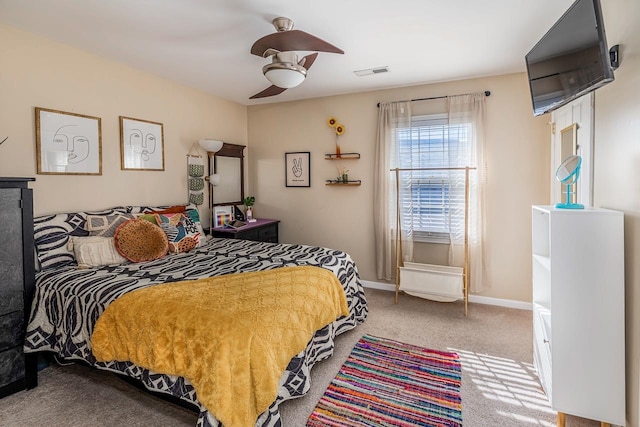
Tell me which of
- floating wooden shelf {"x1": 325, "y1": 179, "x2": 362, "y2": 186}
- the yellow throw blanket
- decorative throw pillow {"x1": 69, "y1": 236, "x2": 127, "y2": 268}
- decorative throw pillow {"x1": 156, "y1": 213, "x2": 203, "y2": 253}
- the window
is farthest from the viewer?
floating wooden shelf {"x1": 325, "y1": 179, "x2": 362, "y2": 186}

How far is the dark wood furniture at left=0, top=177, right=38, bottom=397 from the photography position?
205 centimetres

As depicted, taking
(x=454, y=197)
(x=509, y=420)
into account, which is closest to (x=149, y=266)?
(x=509, y=420)

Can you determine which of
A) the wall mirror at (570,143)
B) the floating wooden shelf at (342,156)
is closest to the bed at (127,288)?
the floating wooden shelf at (342,156)

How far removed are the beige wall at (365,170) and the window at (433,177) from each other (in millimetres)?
260

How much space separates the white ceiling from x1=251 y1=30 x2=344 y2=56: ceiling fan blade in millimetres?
271

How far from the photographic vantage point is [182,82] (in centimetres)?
374

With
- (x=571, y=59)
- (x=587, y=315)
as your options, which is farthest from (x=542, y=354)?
(x=571, y=59)

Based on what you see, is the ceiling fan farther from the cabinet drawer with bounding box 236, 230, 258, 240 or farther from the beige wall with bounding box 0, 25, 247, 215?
the cabinet drawer with bounding box 236, 230, 258, 240

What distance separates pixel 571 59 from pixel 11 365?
3.99 metres

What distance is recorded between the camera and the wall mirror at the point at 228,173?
4.30 m

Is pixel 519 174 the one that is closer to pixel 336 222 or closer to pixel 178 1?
pixel 336 222

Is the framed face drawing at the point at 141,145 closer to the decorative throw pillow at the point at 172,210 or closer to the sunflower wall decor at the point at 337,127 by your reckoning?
the decorative throw pillow at the point at 172,210

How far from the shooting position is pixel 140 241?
2.78 meters

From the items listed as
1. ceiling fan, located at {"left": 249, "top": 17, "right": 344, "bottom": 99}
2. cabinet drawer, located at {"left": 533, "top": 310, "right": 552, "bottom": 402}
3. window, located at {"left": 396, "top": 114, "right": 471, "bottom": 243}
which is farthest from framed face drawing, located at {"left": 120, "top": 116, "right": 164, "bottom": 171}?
cabinet drawer, located at {"left": 533, "top": 310, "right": 552, "bottom": 402}
